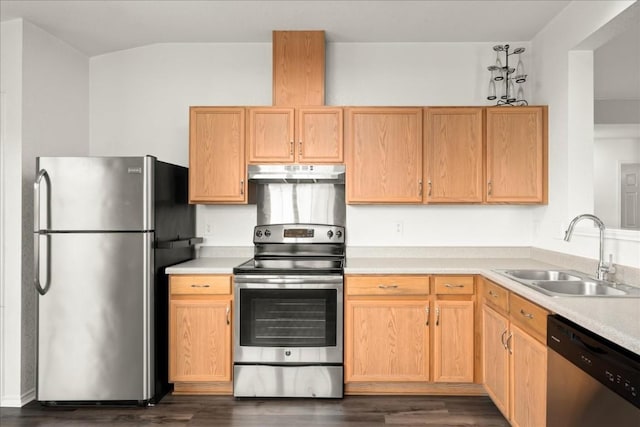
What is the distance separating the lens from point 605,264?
243 centimetres

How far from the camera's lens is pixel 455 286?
298cm

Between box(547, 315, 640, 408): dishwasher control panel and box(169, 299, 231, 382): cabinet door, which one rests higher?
box(547, 315, 640, 408): dishwasher control panel

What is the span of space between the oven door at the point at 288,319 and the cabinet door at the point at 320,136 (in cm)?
91

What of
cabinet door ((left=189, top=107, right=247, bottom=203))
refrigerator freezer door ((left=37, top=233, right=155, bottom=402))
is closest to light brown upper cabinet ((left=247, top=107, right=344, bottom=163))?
cabinet door ((left=189, top=107, right=247, bottom=203))

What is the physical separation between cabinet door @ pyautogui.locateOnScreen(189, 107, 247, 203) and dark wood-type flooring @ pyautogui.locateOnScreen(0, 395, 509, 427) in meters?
1.50

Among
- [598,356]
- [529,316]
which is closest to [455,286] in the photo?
[529,316]

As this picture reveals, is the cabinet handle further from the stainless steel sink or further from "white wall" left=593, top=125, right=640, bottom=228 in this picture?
"white wall" left=593, top=125, right=640, bottom=228

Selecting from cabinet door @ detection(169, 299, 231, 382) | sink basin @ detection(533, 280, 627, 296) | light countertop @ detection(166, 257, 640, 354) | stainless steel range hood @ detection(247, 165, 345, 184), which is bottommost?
cabinet door @ detection(169, 299, 231, 382)

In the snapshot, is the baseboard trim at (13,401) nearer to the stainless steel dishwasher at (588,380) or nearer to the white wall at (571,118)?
the stainless steel dishwasher at (588,380)

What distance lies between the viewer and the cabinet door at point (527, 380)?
2024 mm

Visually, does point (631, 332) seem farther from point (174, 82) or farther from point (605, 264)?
point (174, 82)

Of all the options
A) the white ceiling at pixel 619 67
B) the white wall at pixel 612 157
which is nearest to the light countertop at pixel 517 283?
the white ceiling at pixel 619 67

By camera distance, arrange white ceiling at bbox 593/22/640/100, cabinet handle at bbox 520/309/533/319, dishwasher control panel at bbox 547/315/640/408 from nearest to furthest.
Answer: dishwasher control panel at bbox 547/315/640/408 < cabinet handle at bbox 520/309/533/319 < white ceiling at bbox 593/22/640/100

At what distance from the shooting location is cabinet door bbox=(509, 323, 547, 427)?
202 centimetres
